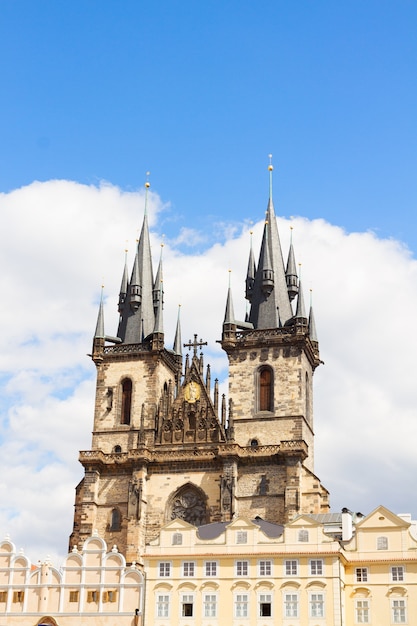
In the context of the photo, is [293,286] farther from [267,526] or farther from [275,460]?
[267,526]

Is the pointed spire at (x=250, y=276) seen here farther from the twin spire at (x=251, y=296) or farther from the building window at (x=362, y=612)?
the building window at (x=362, y=612)

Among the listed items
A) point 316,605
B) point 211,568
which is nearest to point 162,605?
point 211,568

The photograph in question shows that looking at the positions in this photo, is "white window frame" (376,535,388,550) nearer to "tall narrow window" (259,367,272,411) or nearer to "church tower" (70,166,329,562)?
"church tower" (70,166,329,562)

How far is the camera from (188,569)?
170ft

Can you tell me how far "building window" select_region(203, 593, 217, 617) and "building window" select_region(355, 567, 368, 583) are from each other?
23.1 ft

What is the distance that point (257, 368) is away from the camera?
74375mm

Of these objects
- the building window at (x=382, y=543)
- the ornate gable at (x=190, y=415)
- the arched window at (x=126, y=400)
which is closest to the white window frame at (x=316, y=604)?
the building window at (x=382, y=543)

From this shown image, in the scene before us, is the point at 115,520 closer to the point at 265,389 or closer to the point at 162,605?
the point at 265,389

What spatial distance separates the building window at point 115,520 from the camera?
71.9 meters

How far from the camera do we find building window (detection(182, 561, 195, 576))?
5172 cm

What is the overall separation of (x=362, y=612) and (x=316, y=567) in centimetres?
303

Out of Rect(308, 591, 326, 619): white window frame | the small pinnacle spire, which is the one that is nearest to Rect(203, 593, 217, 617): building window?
Rect(308, 591, 326, 619): white window frame

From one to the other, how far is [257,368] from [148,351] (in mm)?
8541

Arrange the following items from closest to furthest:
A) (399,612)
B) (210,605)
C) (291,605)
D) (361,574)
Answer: (399,612)
(291,605)
(210,605)
(361,574)
